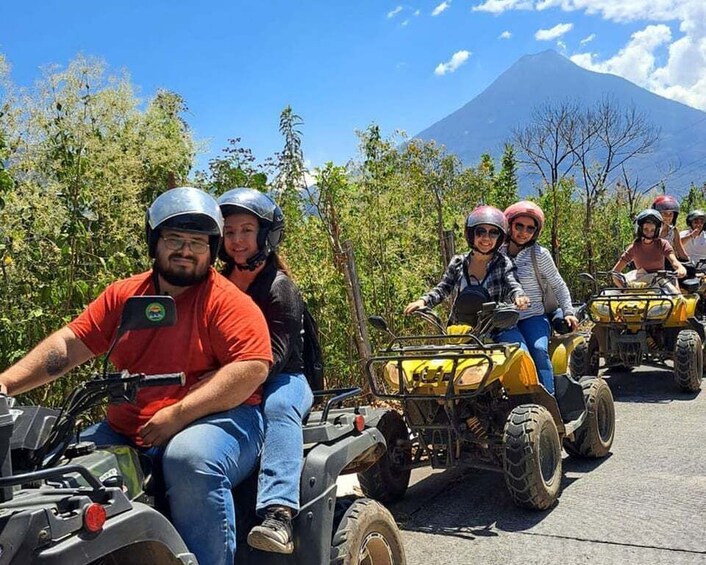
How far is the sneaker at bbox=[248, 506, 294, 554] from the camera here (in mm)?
2814

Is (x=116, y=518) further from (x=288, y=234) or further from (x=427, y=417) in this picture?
(x=288, y=234)

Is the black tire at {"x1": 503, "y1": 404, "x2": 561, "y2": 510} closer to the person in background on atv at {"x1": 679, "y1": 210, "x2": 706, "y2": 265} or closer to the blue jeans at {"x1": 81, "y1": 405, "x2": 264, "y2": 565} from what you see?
the blue jeans at {"x1": 81, "y1": 405, "x2": 264, "y2": 565}

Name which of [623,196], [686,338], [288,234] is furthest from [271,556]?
[623,196]

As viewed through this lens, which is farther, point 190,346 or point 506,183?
point 506,183

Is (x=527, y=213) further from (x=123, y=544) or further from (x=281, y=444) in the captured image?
(x=123, y=544)

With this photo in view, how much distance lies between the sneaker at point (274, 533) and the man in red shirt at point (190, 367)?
0.13m

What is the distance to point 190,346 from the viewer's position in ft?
9.65

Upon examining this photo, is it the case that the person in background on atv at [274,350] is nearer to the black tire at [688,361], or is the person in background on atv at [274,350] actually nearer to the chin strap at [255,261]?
the chin strap at [255,261]

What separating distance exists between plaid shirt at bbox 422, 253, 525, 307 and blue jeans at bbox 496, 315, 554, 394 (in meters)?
0.26

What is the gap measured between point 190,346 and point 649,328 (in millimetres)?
7606

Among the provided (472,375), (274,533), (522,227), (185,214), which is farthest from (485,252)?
(274,533)

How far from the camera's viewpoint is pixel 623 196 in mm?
28594

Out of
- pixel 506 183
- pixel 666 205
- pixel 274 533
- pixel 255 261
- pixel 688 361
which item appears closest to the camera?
pixel 274 533

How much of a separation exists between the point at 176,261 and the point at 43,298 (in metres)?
2.73
